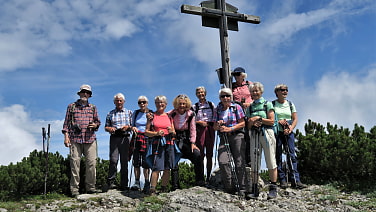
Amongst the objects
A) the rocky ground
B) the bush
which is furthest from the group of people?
the bush

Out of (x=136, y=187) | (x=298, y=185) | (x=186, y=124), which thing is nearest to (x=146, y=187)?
(x=136, y=187)

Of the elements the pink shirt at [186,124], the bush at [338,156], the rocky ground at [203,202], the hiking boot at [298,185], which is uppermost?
the pink shirt at [186,124]

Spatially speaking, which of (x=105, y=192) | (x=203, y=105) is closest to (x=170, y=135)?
(x=203, y=105)

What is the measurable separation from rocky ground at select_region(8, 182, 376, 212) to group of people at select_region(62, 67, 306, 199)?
0.95ft

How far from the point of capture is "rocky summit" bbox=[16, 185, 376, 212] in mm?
6953

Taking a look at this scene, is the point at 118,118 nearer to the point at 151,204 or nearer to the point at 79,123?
the point at 79,123

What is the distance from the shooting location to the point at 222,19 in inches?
389

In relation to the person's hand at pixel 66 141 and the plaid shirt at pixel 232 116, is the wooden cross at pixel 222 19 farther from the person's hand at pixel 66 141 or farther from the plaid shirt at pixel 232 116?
the person's hand at pixel 66 141

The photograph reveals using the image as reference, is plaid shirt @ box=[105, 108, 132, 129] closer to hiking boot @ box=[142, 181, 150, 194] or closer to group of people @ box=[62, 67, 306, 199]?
group of people @ box=[62, 67, 306, 199]

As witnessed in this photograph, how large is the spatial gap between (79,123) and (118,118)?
0.95 meters

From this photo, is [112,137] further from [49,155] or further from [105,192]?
[49,155]

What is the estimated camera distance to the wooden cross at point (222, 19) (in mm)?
9398

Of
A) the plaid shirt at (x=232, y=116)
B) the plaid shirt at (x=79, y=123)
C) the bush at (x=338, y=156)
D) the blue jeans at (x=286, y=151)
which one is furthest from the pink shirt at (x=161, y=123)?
the bush at (x=338, y=156)

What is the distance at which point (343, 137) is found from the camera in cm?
975
